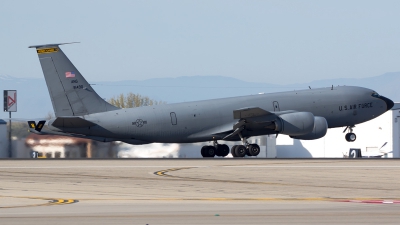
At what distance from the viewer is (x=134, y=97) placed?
518ft

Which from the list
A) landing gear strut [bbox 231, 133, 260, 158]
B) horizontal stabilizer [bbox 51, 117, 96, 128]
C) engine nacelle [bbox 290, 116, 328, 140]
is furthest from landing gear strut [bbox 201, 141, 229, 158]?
horizontal stabilizer [bbox 51, 117, 96, 128]

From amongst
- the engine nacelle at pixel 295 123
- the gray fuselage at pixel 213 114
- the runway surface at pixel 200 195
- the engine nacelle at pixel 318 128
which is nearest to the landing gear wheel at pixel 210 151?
the gray fuselage at pixel 213 114

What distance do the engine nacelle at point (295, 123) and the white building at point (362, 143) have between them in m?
46.7

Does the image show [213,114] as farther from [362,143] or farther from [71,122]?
[362,143]

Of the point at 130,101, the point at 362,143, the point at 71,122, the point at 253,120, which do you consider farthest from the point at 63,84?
the point at 130,101

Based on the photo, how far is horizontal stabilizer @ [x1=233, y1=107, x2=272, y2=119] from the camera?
5234 centimetres

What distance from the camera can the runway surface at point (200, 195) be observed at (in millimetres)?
17500

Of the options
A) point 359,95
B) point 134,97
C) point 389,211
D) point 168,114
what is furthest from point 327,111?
point 134,97

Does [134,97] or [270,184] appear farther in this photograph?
[134,97]

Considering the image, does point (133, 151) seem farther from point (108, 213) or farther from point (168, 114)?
point (108, 213)

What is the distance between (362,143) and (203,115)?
5507cm

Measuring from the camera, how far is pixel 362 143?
104 m

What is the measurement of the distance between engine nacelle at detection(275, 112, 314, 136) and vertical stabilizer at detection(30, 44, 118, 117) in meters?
13.7

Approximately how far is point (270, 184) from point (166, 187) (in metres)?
4.11
